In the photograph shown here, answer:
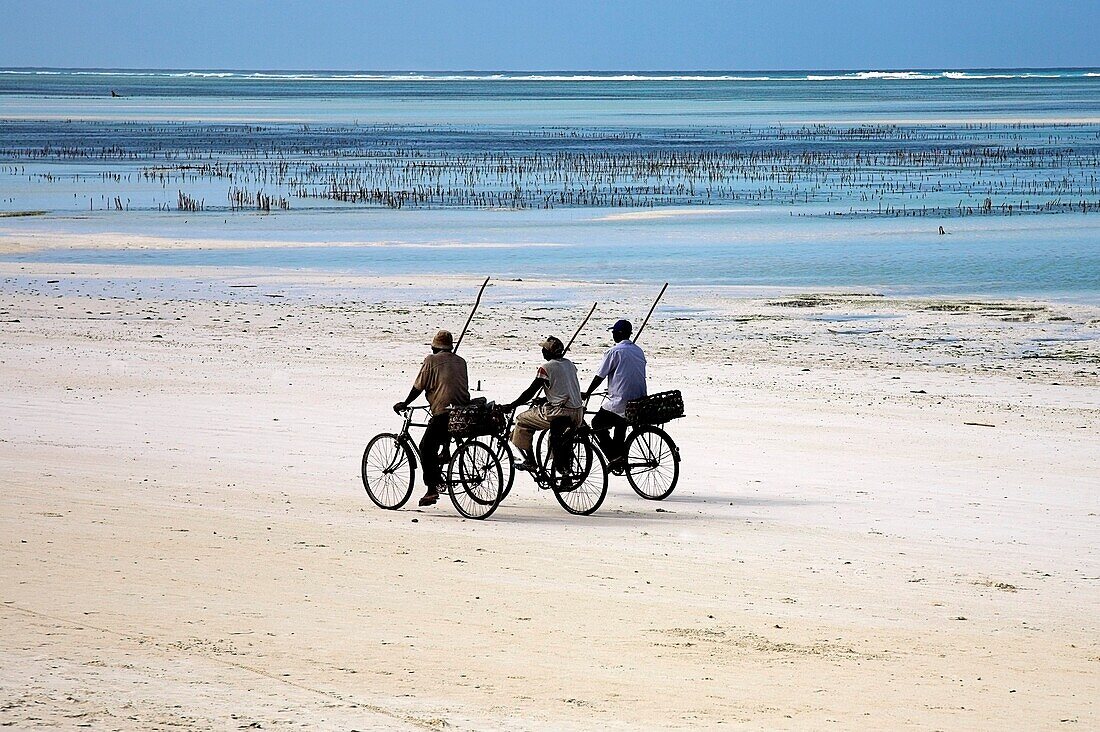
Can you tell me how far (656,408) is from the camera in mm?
13180

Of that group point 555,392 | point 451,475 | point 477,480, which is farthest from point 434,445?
point 555,392

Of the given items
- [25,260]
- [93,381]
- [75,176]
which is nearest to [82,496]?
[93,381]

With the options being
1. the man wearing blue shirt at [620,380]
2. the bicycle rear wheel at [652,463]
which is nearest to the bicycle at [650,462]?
the bicycle rear wheel at [652,463]

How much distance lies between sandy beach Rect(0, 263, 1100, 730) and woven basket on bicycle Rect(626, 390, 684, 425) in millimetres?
856

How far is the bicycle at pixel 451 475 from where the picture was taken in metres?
12.8

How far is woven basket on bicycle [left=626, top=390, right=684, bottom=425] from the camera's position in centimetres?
1317

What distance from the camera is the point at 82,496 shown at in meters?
13.0

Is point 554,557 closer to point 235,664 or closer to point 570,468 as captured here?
point 570,468

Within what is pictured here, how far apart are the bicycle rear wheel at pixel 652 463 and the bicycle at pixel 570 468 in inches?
21.1

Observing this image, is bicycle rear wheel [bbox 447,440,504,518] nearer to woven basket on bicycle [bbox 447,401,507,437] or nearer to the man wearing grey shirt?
woven basket on bicycle [bbox 447,401,507,437]

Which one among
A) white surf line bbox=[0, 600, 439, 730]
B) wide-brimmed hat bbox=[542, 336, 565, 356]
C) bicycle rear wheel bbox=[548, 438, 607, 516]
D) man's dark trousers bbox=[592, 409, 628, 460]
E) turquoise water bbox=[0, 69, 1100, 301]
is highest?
turquoise water bbox=[0, 69, 1100, 301]

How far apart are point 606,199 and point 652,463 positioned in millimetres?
39049

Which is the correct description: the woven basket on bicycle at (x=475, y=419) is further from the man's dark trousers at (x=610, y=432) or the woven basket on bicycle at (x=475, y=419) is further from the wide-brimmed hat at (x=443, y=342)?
the man's dark trousers at (x=610, y=432)

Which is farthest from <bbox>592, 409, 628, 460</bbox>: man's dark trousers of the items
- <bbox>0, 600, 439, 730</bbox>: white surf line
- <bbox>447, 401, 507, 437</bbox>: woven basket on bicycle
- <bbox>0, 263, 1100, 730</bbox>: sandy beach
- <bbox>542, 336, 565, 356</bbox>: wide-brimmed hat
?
<bbox>0, 600, 439, 730</bbox>: white surf line
